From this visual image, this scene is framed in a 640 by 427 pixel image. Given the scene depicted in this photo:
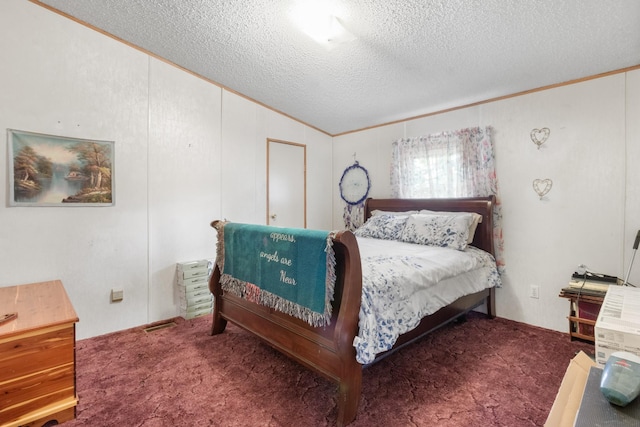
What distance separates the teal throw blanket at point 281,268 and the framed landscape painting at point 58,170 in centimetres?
122

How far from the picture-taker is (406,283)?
1.92m

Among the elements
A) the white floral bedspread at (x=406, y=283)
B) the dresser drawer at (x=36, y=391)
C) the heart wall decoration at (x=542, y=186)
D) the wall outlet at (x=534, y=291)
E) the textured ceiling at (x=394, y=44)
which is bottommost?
the dresser drawer at (x=36, y=391)

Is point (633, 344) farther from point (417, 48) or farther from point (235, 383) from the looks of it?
point (417, 48)

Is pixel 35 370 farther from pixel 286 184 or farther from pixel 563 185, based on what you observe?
pixel 563 185

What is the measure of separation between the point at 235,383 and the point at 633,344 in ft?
6.32

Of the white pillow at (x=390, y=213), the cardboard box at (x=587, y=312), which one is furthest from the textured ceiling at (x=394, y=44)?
the cardboard box at (x=587, y=312)

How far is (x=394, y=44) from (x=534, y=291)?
2.52m

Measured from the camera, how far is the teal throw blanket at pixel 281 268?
5.46ft

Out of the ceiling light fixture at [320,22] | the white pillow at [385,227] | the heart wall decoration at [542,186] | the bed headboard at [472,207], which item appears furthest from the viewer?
the white pillow at [385,227]

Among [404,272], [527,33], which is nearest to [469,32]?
[527,33]

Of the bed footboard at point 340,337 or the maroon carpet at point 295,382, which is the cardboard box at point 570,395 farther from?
the maroon carpet at point 295,382

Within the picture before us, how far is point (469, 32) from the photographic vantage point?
209cm

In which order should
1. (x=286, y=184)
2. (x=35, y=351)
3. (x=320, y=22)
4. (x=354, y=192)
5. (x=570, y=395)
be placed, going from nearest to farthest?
(x=570, y=395)
(x=35, y=351)
(x=320, y=22)
(x=286, y=184)
(x=354, y=192)

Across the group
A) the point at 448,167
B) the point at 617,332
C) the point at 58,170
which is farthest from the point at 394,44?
the point at 58,170
